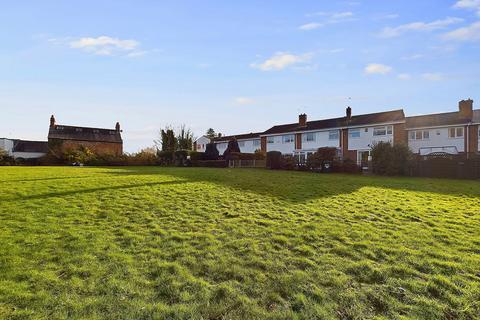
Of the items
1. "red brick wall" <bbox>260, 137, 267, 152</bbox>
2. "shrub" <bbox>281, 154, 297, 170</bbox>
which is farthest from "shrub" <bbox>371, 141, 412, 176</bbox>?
"red brick wall" <bbox>260, 137, 267, 152</bbox>

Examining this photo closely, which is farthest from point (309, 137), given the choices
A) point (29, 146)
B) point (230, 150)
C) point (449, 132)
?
point (29, 146)

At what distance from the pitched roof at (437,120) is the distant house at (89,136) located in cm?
4403

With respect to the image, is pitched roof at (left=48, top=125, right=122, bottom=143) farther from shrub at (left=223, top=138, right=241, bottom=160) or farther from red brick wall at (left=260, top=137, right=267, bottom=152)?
shrub at (left=223, top=138, right=241, bottom=160)

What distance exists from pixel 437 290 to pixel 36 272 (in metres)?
6.38

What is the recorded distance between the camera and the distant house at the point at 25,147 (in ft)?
203

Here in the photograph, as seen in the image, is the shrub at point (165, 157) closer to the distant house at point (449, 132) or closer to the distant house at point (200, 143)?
the distant house at point (449, 132)

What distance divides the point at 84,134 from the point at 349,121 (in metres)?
45.6

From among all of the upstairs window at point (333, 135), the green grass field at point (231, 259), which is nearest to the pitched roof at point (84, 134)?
the upstairs window at point (333, 135)

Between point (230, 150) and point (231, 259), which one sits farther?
point (230, 150)

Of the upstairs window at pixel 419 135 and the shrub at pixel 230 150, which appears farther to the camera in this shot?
the upstairs window at pixel 419 135

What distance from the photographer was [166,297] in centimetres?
502

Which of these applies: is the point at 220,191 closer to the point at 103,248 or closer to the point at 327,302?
the point at 103,248

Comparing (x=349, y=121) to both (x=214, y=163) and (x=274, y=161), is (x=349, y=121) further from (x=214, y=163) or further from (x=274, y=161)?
(x=214, y=163)

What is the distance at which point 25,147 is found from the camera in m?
65.6
